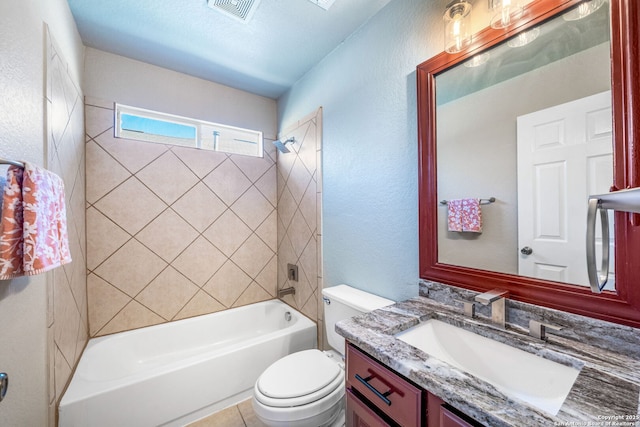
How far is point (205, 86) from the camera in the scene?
7.33 feet

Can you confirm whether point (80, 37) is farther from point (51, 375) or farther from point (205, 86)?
point (51, 375)

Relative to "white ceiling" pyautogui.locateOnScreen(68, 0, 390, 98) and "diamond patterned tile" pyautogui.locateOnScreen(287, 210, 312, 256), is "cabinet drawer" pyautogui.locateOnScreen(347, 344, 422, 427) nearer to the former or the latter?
"diamond patterned tile" pyautogui.locateOnScreen(287, 210, 312, 256)

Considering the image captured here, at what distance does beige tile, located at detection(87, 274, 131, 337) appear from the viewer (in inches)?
71.5

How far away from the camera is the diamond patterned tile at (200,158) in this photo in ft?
7.03

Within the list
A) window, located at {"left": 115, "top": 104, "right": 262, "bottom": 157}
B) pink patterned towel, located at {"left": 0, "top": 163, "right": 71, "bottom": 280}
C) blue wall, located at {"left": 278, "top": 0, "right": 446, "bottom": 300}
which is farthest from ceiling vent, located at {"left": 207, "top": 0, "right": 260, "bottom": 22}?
pink patterned towel, located at {"left": 0, "top": 163, "right": 71, "bottom": 280}

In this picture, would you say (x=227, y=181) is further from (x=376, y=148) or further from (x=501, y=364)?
(x=501, y=364)

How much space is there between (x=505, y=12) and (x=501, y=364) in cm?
130

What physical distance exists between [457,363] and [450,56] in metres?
1.31

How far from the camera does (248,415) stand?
1.62 m

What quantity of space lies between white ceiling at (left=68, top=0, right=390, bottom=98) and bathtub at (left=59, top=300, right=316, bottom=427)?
2098 millimetres

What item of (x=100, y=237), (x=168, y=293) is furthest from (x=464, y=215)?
(x=100, y=237)

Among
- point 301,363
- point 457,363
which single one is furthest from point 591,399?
point 301,363

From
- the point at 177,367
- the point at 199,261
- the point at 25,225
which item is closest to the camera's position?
the point at 25,225

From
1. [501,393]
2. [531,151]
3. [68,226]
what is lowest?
[501,393]
